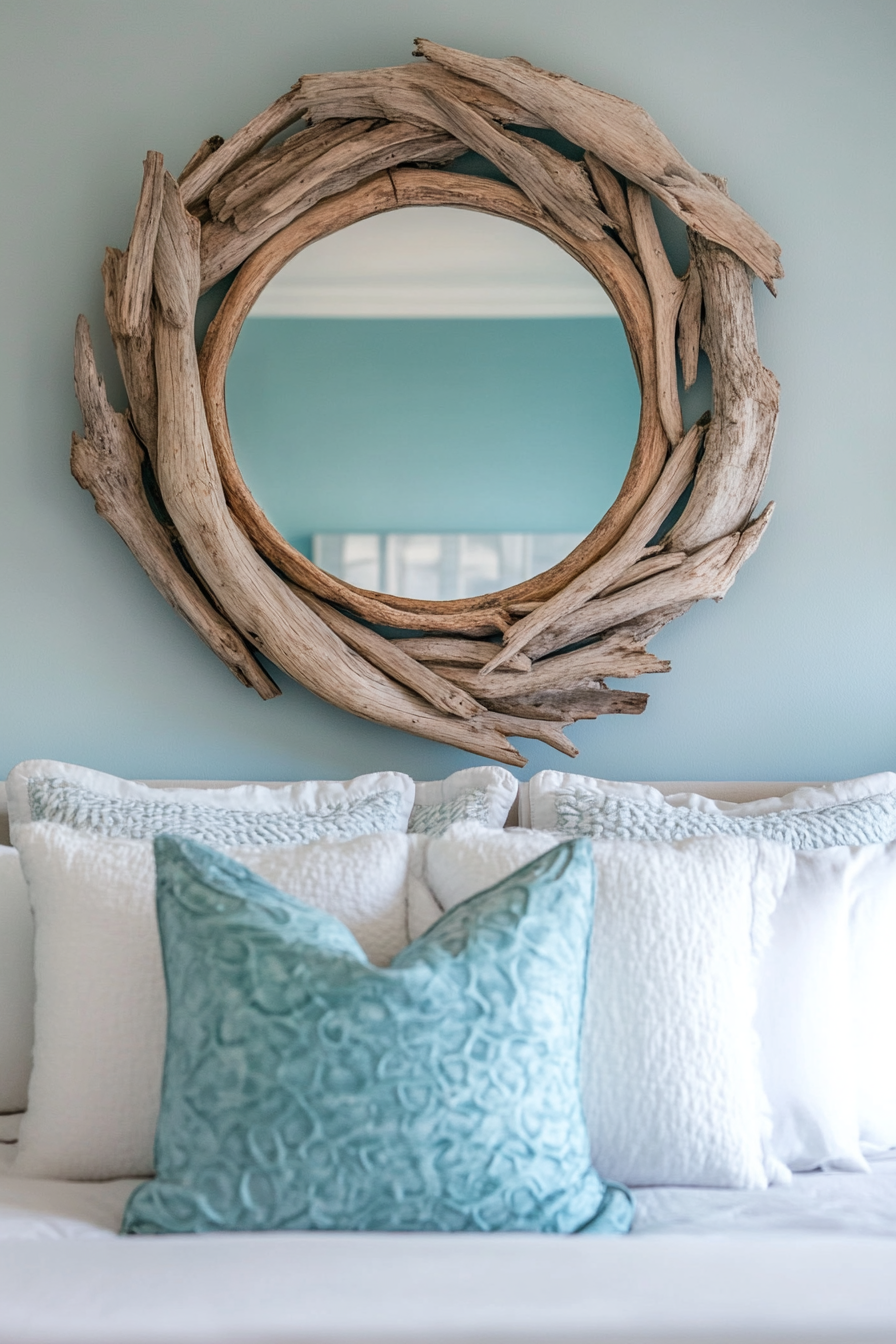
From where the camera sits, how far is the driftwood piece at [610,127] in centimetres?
169

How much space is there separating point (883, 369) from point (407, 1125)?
160cm

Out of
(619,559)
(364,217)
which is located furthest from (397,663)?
(364,217)

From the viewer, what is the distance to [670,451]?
1.76 metres

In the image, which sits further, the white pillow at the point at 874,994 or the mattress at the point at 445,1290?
the white pillow at the point at 874,994

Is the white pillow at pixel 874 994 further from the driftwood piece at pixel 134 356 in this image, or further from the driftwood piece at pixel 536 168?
the driftwood piece at pixel 134 356

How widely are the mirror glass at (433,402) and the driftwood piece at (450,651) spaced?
0.30 ft

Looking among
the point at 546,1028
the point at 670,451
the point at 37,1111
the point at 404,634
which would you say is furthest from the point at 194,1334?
the point at 670,451

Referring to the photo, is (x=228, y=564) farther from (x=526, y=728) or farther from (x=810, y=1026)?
(x=810, y=1026)

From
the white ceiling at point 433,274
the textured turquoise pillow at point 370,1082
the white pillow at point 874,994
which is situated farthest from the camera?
the white ceiling at point 433,274

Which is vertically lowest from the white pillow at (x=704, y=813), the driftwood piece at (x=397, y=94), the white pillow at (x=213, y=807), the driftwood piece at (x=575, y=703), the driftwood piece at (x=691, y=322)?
the white pillow at (x=213, y=807)

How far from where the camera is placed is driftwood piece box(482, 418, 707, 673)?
1.72m

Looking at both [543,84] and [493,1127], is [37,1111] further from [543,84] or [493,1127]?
[543,84]

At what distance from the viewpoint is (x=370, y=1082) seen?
89cm

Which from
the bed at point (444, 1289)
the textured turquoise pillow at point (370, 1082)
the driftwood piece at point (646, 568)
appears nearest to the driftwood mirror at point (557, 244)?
the driftwood piece at point (646, 568)
